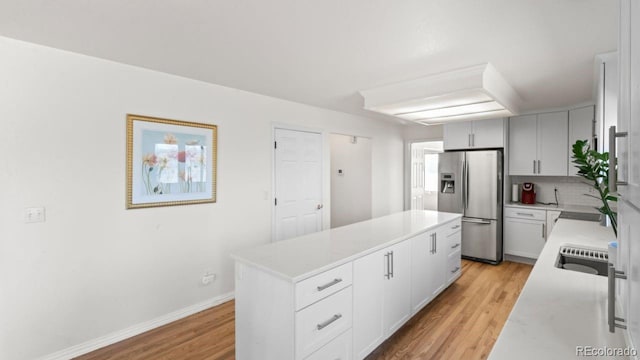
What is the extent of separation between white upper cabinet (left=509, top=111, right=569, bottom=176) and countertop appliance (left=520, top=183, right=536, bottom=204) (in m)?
0.35

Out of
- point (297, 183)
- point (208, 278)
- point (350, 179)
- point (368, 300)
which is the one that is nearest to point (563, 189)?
point (350, 179)

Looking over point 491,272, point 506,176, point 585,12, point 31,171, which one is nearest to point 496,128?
point 506,176

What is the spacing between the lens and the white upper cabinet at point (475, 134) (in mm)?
4602

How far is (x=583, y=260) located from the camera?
215 cm

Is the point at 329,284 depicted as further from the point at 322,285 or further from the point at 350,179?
the point at 350,179

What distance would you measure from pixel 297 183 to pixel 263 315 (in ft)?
7.81

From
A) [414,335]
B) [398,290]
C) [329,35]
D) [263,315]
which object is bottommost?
[414,335]

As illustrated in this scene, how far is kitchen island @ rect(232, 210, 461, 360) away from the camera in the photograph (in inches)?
68.6

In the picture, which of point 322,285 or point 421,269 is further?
point 421,269

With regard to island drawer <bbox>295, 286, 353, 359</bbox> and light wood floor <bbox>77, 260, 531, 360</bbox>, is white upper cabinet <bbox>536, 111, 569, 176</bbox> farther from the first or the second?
island drawer <bbox>295, 286, 353, 359</bbox>

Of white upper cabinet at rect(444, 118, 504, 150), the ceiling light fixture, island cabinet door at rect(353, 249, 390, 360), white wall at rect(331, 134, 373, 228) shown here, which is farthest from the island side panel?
white upper cabinet at rect(444, 118, 504, 150)

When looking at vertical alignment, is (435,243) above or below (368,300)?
above

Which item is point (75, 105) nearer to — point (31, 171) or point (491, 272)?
point (31, 171)

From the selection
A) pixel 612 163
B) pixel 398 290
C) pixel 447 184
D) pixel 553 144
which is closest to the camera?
pixel 612 163
